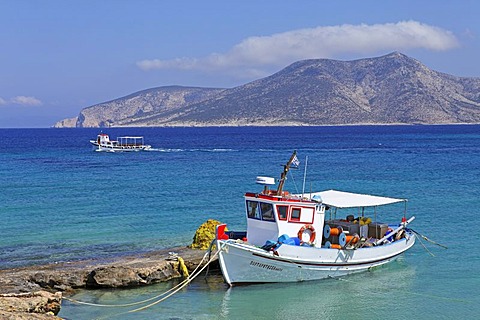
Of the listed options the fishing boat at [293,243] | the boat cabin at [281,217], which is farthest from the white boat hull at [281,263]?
the boat cabin at [281,217]

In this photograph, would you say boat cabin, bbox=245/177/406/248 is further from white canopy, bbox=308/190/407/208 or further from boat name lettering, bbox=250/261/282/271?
boat name lettering, bbox=250/261/282/271

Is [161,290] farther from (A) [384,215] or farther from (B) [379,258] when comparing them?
(A) [384,215]

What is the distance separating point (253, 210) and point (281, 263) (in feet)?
8.50

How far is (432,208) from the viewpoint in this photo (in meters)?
40.9

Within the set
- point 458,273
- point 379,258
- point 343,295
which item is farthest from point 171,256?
point 458,273

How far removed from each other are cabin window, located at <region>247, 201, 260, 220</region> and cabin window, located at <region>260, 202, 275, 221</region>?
26 centimetres

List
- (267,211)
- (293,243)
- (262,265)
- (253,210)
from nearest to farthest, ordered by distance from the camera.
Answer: (262,265)
(293,243)
(267,211)
(253,210)

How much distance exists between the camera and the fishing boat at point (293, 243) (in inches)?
967

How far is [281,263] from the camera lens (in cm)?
2466

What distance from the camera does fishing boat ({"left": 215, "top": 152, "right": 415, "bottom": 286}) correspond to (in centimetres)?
2456

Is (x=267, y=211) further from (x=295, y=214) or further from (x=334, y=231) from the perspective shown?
(x=334, y=231)

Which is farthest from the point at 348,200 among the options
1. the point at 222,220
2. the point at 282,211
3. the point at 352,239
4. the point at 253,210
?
the point at 222,220

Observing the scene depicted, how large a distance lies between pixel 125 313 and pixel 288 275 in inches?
264

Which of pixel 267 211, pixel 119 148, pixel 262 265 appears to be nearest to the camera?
pixel 262 265
